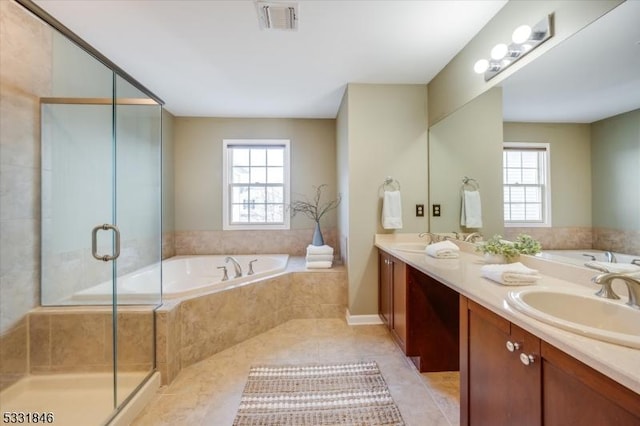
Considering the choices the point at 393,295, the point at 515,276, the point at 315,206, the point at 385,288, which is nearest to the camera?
the point at 515,276

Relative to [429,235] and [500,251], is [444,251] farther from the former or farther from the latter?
[429,235]

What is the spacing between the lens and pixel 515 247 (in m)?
1.70

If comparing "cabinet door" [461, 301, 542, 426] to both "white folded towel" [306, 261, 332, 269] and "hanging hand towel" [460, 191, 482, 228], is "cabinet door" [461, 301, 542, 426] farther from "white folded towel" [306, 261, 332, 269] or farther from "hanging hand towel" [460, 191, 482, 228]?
"white folded towel" [306, 261, 332, 269]

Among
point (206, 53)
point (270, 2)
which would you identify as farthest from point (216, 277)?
point (270, 2)

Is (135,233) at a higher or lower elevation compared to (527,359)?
higher

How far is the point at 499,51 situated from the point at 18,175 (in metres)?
3.15

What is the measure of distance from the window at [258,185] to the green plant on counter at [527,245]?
269cm

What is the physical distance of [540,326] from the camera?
0.86 meters

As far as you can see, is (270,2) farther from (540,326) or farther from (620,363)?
(620,363)

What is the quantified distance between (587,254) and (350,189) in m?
1.79

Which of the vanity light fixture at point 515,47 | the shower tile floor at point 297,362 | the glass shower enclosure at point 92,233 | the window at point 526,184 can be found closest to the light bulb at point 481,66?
the vanity light fixture at point 515,47

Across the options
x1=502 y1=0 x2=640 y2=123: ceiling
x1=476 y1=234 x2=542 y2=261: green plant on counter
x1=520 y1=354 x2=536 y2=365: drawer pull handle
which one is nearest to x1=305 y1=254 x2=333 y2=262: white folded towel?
x1=476 y1=234 x2=542 y2=261: green plant on counter

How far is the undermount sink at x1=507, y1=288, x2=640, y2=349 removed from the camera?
802mm

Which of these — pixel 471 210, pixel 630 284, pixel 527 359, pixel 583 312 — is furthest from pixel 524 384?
pixel 471 210
